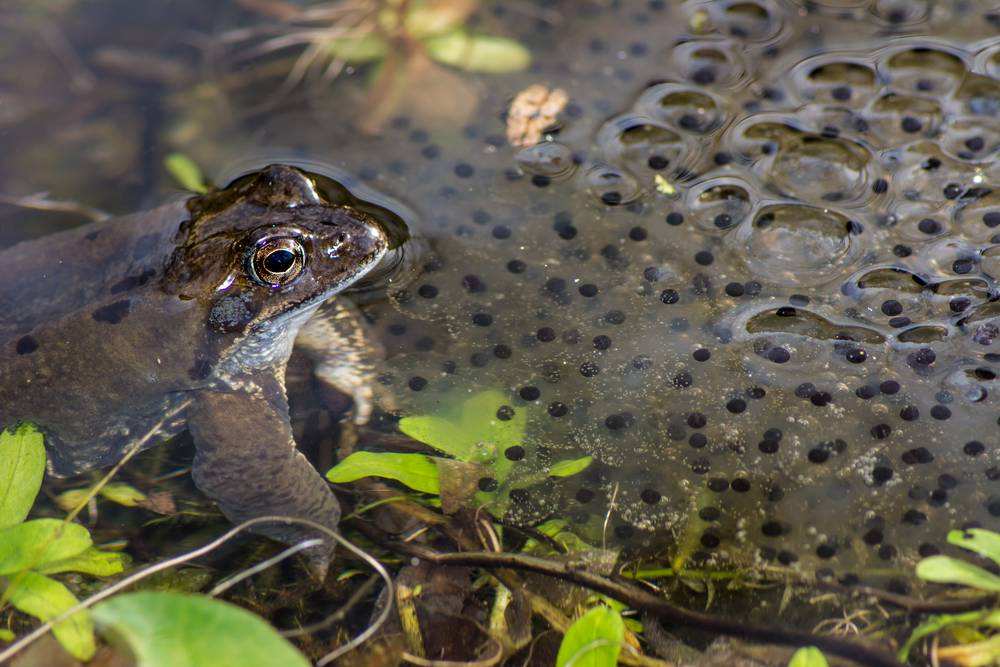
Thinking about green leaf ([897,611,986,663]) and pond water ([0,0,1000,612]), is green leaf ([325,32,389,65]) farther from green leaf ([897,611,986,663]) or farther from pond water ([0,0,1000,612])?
green leaf ([897,611,986,663])

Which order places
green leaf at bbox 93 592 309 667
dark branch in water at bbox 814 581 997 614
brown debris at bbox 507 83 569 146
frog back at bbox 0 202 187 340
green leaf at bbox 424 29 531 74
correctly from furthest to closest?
green leaf at bbox 424 29 531 74 → brown debris at bbox 507 83 569 146 → frog back at bbox 0 202 187 340 → dark branch in water at bbox 814 581 997 614 → green leaf at bbox 93 592 309 667

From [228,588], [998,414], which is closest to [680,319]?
[998,414]

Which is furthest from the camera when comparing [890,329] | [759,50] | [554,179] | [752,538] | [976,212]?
[759,50]

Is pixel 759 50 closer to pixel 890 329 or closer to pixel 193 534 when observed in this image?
pixel 890 329

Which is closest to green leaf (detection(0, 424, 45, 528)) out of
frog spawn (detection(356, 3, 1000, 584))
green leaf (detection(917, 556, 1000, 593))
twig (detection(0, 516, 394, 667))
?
twig (detection(0, 516, 394, 667))

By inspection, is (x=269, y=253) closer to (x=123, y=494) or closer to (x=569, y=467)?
(x=123, y=494)

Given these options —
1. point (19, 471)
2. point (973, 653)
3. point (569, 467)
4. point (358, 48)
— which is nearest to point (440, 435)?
point (569, 467)
